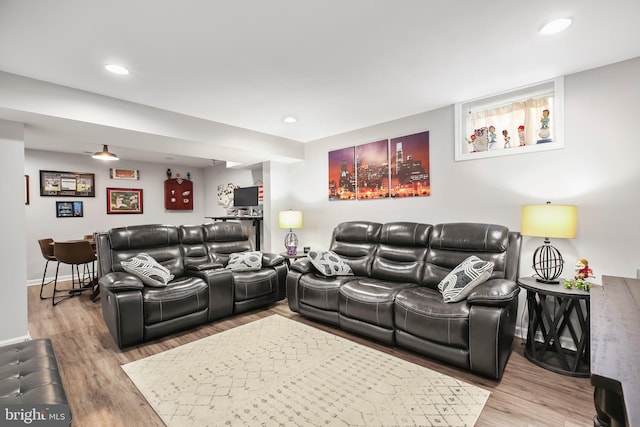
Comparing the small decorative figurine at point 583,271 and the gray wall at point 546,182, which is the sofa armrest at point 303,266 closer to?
the gray wall at point 546,182

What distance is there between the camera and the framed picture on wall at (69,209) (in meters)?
5.55

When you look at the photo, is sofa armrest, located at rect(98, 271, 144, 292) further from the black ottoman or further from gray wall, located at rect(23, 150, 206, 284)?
gray wall, located at rect(23, 150, 206, 284)

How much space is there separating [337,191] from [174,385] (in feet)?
10.6

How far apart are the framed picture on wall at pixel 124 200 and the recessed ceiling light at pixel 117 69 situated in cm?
446

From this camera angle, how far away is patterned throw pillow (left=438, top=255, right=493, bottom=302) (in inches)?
97.3

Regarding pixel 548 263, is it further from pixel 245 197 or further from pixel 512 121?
pixel 245 197

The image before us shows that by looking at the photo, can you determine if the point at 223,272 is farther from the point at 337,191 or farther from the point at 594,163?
the point at 594,163

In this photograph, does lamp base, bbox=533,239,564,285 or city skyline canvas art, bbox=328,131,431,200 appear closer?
lamp base, bbox=533,239,564,285

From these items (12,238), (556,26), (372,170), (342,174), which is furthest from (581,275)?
(12,238)

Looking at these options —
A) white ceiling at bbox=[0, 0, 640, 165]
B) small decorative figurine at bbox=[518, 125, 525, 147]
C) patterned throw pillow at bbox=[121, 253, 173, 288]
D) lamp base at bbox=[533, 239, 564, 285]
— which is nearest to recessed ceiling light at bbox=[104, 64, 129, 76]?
white ceiling at bbox=[0, 0, 640, 165]

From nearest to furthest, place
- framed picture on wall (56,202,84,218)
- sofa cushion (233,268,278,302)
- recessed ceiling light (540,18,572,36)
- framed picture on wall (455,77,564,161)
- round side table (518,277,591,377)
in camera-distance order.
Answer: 1. recessed ceiling light (540,18,572,36)
2. round side table (518,277,591,377)
3. framed picture on wall (455,77,564,161)
4. sofa cushion (233,268,278,302)
5. framed picture on wall (56,202,84,218)

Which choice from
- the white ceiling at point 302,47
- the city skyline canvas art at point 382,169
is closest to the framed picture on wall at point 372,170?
the city skyline canvas art at point 382,169

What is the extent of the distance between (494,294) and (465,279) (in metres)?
0.34

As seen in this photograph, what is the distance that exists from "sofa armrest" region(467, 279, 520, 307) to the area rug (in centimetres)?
60
